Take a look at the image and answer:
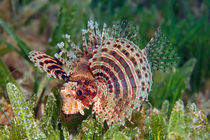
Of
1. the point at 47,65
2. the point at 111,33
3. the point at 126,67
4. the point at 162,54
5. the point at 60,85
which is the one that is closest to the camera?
the point at 126,67

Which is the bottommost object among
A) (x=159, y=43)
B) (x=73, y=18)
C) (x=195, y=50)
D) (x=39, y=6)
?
(x=159, y=43)

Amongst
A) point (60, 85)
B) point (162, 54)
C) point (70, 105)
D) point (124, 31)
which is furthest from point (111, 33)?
point (60, 85)

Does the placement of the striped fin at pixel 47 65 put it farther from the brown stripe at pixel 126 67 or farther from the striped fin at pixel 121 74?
the brown stripe at pixel 126 67

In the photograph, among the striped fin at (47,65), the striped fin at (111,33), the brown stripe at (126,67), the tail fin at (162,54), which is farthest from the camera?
the tail fin at (162,54)

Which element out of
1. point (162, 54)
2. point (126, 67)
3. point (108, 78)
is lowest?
point (108, 78)

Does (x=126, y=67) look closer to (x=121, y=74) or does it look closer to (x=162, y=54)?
(x=121, y=74)

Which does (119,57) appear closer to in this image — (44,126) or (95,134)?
(95,134)

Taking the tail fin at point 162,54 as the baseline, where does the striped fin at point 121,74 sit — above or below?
below

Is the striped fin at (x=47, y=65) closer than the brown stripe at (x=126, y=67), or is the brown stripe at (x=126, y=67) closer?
the brown stripe at (x=126, y=67)

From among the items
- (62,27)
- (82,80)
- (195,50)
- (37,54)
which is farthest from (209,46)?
(37,54)

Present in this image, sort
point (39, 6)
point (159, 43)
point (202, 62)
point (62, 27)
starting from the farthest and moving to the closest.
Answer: point (39, 6) < point (202, 62) < point (62, 27) < point (159, 43)

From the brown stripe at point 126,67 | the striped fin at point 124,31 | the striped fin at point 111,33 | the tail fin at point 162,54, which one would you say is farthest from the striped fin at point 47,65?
the tail fin at point 162,54
